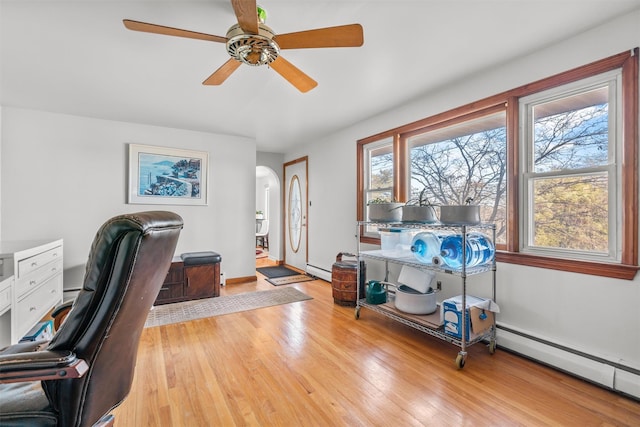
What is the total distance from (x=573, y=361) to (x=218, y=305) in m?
3.39

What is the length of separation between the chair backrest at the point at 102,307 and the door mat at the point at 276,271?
13.2ft

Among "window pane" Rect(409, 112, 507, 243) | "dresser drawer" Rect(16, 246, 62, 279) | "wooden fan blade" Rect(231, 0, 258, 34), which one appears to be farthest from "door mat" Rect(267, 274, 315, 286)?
"wooden fan blade" Rect(231, 0, 258, 34)

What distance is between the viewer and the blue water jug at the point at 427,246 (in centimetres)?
245

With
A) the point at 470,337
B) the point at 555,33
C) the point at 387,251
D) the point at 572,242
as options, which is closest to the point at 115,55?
the point at 387,251

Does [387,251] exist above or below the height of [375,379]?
above

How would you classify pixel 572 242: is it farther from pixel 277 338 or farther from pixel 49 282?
pixel 49 282

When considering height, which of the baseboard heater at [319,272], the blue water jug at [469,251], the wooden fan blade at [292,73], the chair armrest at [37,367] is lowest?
the baseboard heater at [319,272]

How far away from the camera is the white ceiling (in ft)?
5.72

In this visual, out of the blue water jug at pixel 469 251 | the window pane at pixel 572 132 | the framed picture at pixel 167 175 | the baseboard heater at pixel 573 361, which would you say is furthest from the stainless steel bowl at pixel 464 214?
the framed picture at pixel 167 175

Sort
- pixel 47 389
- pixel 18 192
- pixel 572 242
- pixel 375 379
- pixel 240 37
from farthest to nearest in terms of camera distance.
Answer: pixel 18 192
pixel 572 242
pixel 375 379
pixel 240 37
pixel 47 389

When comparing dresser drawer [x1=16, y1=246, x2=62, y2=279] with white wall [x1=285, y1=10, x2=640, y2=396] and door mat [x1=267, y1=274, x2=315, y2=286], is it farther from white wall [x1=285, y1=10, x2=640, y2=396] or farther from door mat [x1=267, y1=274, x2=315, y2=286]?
white wall [x1=285, y1=10, x2=640, y2=396]

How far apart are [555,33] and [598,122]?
0.69 metres

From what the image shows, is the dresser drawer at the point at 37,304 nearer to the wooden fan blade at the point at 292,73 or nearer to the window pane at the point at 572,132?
the wooden fan blade at the point at 292,73

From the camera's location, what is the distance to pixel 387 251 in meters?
3.02
